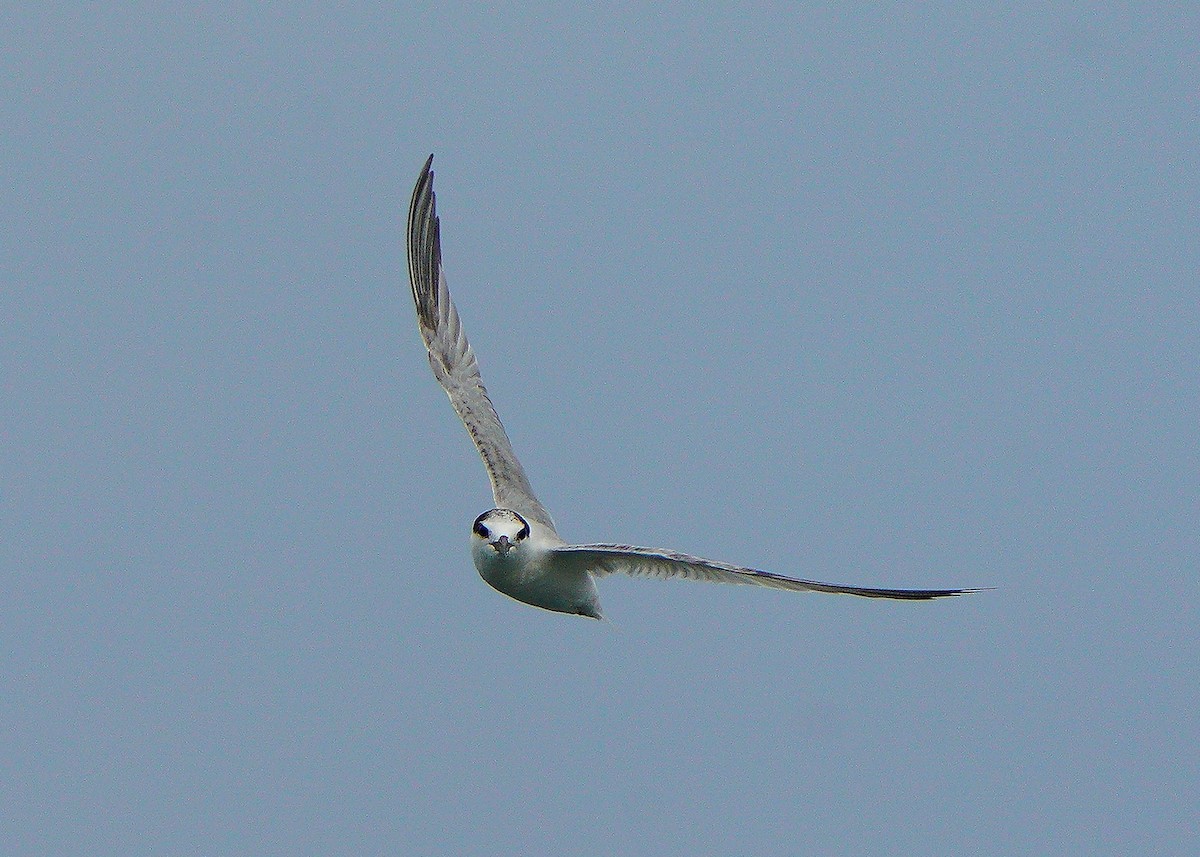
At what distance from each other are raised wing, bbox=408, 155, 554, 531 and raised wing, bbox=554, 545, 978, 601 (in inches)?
137

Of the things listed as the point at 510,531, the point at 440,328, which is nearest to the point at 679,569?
the point at 510,531

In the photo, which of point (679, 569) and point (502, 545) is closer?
point (679, 569)

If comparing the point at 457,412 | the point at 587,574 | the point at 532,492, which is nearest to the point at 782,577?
the point at 587,574

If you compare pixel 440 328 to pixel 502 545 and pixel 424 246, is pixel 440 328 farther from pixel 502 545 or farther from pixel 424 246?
pixel 502 545

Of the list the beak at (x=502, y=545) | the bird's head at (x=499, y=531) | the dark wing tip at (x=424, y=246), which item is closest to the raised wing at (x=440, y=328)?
the dark wing tip at (x=424, y=246)

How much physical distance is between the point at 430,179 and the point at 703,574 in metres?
7.68

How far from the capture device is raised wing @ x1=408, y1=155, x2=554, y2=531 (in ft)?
56.2

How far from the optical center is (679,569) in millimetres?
12539

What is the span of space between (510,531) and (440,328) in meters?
5.40

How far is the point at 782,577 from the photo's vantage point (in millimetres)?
11641

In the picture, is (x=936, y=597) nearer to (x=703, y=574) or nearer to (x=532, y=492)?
(x=703, y=574)

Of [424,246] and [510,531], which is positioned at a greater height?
[424,246]

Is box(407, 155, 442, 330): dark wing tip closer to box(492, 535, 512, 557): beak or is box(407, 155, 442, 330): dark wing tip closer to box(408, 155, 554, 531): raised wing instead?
box(408, 155, 554, 531): raised wing

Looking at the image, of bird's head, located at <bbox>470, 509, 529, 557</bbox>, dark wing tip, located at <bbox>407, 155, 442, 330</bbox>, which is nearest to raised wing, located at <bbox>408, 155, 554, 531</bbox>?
dark wing tip, located at <bbox>407, 155, 442, 330</bbox>
